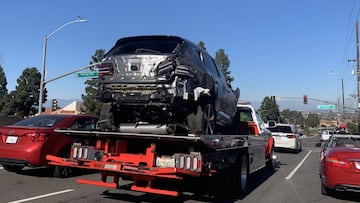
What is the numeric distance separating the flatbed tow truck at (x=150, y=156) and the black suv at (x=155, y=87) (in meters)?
0.35

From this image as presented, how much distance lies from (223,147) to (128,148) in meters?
1.74

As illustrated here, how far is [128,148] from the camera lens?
7156mm

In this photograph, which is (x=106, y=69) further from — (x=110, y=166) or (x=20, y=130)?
(x=20, y=130)

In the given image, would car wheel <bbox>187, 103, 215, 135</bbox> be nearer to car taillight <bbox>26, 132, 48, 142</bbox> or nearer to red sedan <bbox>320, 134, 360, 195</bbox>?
red sedan <bbox>320, 134, 360, 195</bbox>

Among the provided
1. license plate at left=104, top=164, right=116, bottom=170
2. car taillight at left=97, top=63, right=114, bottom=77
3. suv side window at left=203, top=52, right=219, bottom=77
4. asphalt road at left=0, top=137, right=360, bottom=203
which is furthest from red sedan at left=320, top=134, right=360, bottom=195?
car taillight at left=97, top=63, right=114, bottom=77

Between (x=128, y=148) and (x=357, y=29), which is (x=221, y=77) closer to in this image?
(x=128, y=148)

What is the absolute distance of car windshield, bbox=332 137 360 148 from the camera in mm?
9289

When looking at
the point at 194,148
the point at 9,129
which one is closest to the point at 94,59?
the point at 9,129

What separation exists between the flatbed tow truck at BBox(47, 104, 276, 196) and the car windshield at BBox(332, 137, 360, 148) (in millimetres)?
2845

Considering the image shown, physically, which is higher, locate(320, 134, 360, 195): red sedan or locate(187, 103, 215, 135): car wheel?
locate(187, 103, 215, 135): car wheel

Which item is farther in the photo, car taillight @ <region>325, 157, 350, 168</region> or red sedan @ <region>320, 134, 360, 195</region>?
car taillight @ <region>325, 157, 350, 168</region>

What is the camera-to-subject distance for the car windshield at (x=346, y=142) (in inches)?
366

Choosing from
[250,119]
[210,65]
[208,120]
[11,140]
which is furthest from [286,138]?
[11,140]

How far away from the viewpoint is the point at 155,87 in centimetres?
666
